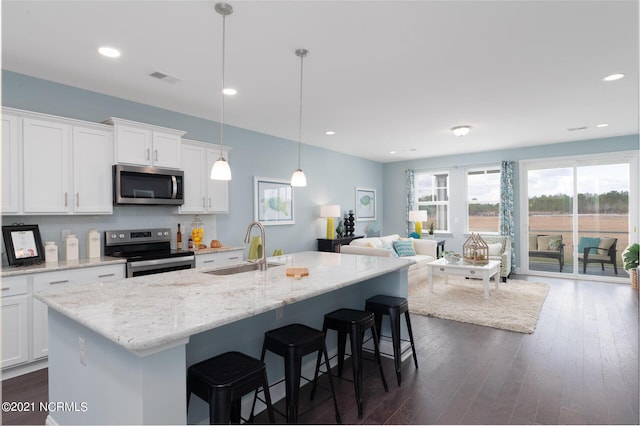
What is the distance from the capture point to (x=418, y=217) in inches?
311

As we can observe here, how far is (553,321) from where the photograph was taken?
417cm

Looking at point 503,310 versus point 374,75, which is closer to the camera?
point 374,75

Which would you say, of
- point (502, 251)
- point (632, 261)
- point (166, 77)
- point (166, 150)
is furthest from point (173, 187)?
point (632, 261)

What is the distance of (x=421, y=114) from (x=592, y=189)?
4252mm

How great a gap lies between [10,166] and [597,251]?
8661 mm

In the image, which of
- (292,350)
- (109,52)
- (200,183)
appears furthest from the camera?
(200,183)

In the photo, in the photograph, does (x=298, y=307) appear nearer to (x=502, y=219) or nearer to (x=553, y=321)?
(x=553, y=321)

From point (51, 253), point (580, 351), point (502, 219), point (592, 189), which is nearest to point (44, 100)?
point (51, 253)

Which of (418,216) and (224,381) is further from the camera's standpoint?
(418,216)

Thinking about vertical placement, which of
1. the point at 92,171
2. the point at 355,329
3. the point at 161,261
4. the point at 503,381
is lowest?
the point at 503,381

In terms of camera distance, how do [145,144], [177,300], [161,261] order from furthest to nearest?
[145,144], [161,261], [177,300]

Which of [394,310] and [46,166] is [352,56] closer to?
[394,310]

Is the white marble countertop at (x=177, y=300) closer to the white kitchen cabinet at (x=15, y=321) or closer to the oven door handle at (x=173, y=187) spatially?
the white kitchen cabinet at (x=15, y=321)

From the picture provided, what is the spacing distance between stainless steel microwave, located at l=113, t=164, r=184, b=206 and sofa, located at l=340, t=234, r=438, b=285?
2971mm
